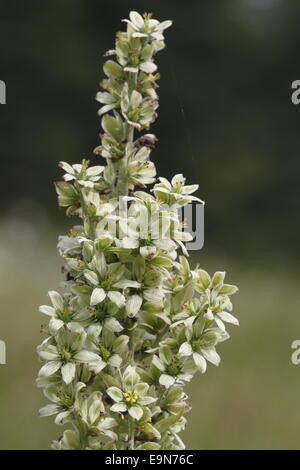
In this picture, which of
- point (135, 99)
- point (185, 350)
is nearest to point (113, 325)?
point (185, 350)

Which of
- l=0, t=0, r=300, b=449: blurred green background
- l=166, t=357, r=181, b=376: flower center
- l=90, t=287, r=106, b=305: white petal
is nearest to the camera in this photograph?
l=90, t=287, r=106, b=305: white petal

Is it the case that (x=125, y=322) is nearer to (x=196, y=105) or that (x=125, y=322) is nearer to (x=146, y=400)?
(x=146, y=400)

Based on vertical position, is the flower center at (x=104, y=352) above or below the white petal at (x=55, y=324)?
below

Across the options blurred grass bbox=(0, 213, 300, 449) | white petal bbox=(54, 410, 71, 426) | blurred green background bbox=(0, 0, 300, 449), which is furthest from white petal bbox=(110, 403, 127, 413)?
blurred green background bbox=(0, 0, 300, 449)

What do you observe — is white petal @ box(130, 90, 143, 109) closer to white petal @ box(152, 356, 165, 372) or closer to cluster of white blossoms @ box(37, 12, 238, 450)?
cluster of white blossoms @ box(37, 12, 238, 450)

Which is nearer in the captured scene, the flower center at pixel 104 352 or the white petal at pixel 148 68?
the flower center at pixel 104 352

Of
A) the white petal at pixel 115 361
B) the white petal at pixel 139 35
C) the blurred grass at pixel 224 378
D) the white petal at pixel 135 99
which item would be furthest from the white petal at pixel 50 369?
the blurred grass at pixel 224 378

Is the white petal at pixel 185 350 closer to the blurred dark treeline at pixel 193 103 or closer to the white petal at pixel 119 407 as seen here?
the white petal at pixel 119 407
